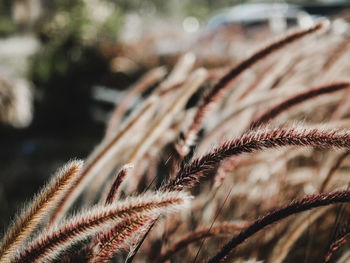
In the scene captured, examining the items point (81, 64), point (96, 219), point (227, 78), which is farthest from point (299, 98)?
point (81, 64)

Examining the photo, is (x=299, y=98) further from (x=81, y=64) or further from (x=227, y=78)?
(x=81, y=64)

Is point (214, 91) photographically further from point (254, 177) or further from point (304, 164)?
point (304, 164)

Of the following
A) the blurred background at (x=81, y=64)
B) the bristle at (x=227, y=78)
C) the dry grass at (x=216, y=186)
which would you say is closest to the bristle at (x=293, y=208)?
the dry grass at (x=216, y=186)

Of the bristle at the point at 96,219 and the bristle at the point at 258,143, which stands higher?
the bristle at the point at 258,143

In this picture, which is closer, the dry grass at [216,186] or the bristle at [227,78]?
the dry grass at [216,186]

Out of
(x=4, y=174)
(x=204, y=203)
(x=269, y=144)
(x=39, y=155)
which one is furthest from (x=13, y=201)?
(x=269, y=144)

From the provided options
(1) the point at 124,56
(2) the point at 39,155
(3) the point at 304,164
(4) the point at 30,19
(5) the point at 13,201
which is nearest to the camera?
(3) the point at 304,164

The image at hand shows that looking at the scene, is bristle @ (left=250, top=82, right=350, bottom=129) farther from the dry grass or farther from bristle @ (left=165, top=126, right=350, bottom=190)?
bristle @ (left=165, top=126, right=350, bottom=190)

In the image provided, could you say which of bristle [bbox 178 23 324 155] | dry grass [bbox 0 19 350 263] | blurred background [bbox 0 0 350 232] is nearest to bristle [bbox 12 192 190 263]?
dry grass [bbox 0 19 350 263]

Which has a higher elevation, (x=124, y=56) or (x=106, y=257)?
(x=106, y=257)

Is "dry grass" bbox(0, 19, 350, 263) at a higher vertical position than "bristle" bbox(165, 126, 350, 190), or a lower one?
lower

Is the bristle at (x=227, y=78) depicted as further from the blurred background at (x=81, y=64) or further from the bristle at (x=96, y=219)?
the blurred background at (x=81, y=64)

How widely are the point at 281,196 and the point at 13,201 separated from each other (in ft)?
8.53

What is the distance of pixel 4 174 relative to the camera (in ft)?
11.5
